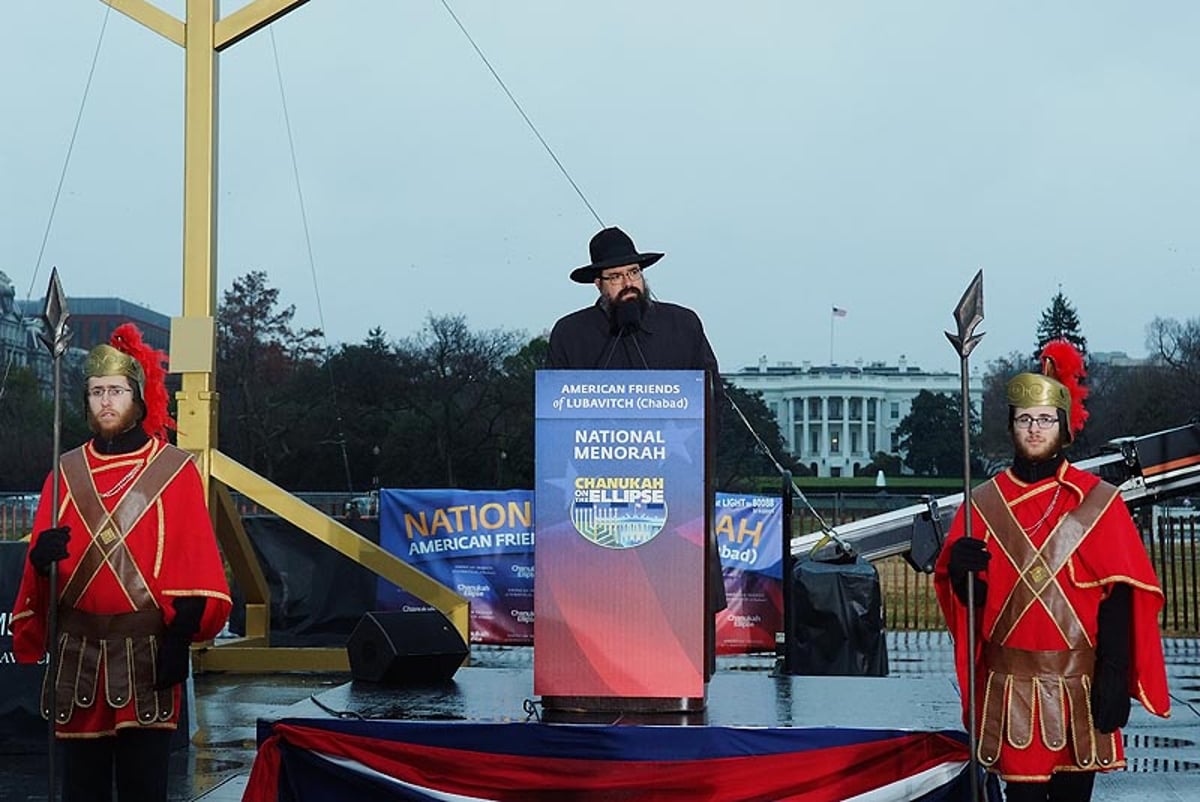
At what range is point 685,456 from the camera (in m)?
5.34

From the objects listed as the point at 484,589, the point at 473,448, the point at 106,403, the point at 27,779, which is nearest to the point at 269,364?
the point at 473,448

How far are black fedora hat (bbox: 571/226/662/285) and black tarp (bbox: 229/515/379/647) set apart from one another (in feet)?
32.7

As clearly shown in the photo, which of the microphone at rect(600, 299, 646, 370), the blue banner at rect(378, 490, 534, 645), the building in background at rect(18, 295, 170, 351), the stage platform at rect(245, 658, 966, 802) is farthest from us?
the building in background at rect(18, 295, 170, 351)

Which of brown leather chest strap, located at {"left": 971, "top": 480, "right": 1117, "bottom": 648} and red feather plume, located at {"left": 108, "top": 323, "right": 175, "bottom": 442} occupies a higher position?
red feather plume, located at {"left": 108, "top": 323, "right": 175, "bottom": 442}

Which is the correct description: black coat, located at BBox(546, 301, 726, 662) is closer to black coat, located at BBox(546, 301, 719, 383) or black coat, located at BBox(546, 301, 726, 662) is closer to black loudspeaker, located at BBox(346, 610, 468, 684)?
Result: black coat, located at BBox(546, 301, 719, 383)

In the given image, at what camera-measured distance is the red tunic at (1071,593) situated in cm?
488

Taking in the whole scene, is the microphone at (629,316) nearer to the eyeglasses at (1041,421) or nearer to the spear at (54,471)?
the eyeglasses at (1041,421)

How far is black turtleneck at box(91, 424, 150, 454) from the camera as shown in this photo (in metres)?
5.33

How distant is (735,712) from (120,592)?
82.3 inches

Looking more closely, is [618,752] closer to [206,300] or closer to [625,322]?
[625,322]

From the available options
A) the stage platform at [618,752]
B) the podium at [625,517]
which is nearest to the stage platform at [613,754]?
the stage platform at [618,752]

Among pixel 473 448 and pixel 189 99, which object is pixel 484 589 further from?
pixel 473 448

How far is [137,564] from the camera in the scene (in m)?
5.19

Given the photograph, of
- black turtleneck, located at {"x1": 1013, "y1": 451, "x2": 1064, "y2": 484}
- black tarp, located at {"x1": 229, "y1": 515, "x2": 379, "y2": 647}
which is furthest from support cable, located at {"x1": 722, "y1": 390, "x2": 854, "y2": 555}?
black tarp, located at {"x1": 229, "y1": 515, "x2": 379, "y2": 647}
